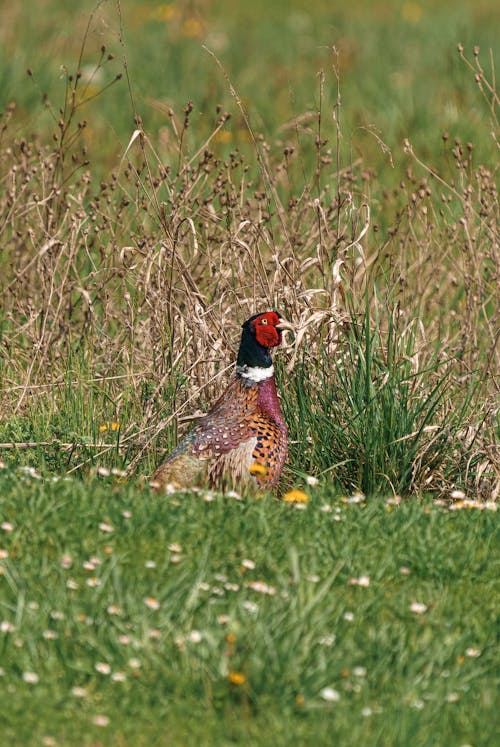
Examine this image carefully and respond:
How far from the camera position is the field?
3.89 meters

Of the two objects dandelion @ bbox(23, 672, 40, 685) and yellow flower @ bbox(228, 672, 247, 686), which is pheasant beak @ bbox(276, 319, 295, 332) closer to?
yellow flower @ bbox(228, 672, 247, 686)

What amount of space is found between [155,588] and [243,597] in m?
0.30

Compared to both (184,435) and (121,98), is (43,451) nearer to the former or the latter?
(184,435)

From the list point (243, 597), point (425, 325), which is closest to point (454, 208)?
point (425, 325)

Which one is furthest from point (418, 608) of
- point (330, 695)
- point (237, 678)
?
point (237, 678)

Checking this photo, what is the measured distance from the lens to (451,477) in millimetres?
5992

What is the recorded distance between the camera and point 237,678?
3.82 meters

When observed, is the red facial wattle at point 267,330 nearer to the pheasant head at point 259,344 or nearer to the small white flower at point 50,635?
the pheasant head at point 259,344

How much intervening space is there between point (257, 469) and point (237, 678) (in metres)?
1.68

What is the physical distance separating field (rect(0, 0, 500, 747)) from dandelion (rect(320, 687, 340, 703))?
10 millimetres

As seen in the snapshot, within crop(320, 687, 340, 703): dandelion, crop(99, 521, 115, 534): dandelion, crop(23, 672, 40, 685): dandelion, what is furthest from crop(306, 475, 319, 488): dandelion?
crop(23, 672, 40, 685): dandelion

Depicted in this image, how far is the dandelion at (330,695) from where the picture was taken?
3.80m

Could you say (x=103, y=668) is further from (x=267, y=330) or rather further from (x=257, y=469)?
(x=267, y=330)

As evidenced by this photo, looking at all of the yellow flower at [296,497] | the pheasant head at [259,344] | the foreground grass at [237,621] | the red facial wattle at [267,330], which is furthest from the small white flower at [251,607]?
the red facial wattle at [267,330]
